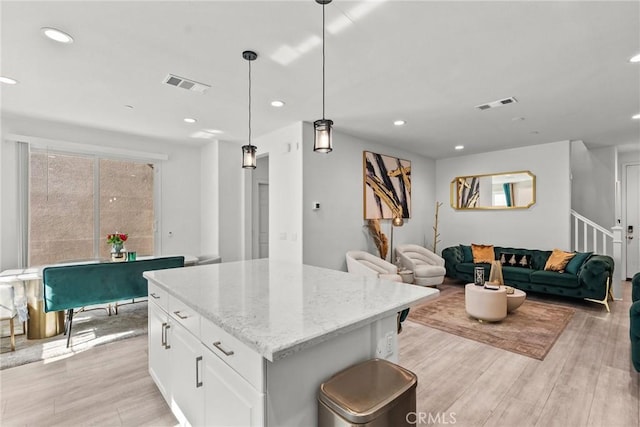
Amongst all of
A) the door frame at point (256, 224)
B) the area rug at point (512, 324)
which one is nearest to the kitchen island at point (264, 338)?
the area rug at point (512, 324)

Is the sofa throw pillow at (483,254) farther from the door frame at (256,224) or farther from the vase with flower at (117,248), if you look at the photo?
the vase with flower at (117,248)

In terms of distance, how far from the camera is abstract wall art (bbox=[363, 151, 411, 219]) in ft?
17.3

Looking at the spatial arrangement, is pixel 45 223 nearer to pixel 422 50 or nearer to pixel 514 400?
pixel 422 50

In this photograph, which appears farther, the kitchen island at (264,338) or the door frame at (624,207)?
the door frame at (624,207)

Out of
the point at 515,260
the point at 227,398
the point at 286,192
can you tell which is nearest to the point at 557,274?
the point at 515,260

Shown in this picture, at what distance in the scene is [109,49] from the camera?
237cm

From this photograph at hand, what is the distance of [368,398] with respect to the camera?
1.13 m

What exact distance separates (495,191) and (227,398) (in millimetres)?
6392

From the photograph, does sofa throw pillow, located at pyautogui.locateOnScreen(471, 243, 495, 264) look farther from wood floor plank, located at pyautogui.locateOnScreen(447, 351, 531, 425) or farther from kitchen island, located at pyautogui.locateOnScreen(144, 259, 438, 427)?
kitchen island, located at pyautogui.locateOnScreen(144, 259, 438, 427)

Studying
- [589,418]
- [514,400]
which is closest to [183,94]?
[514,400]

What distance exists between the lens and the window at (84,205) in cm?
418

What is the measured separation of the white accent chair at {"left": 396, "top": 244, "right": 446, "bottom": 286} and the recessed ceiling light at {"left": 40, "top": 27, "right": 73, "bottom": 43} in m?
5.05

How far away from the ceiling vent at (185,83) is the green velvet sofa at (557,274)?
5.01m

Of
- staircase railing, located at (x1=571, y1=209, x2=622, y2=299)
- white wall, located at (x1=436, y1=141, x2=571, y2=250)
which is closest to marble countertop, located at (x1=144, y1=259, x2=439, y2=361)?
staircase railing, located at (x1=571, y1=209, x2=622, y2=299)
